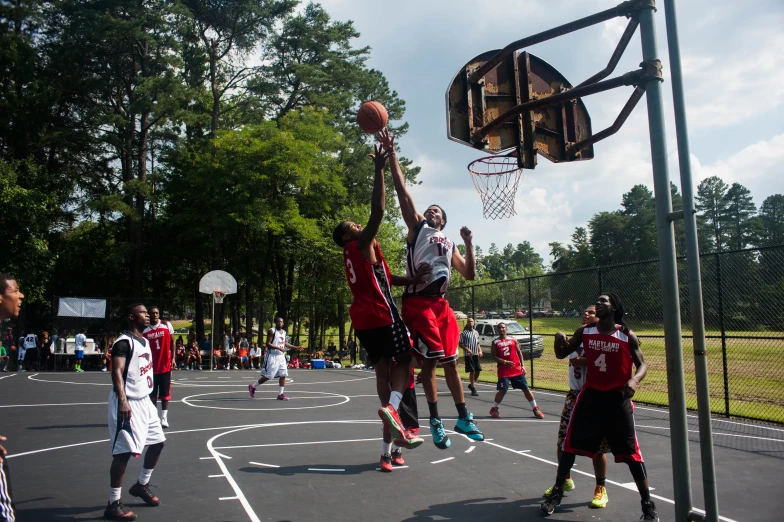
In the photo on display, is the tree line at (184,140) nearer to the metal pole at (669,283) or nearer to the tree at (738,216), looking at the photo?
the metal pole at (669,283)

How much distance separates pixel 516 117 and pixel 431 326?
7.65ft

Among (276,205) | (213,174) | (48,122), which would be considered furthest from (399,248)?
(48,122)

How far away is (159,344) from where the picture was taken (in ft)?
31.3

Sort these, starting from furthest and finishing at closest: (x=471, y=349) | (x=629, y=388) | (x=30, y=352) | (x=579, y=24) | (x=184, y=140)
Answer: (x=184, y=140), (x=30, y=352), (x=471, y=349), (x=629, y=388), (x=579, y=24)

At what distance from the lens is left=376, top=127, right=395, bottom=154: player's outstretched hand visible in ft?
15.8

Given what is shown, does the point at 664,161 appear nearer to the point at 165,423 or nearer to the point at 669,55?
the point at 669,55

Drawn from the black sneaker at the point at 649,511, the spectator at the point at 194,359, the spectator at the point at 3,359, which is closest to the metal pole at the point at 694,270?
the black sneaker at the point at 649,511

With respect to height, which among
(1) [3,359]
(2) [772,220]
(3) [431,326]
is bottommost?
(1) [3,359]

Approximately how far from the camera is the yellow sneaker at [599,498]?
5.89 metres

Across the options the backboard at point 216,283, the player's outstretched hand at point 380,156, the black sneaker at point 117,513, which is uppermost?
the backboard at point 216,283

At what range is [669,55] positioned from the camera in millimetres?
4273

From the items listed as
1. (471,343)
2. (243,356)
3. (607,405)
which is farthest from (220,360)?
(607,405)

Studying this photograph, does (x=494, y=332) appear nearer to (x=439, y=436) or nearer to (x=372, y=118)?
(x=439, y=436)

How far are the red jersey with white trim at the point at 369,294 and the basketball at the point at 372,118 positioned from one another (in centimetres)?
103
